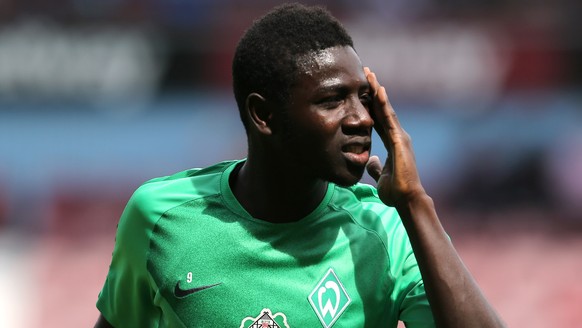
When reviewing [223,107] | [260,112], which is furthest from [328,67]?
[223,107]

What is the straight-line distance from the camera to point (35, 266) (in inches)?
432

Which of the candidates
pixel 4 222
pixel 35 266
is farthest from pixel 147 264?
pixel 4 222

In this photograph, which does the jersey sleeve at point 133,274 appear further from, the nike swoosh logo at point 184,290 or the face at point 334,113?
the face at point 334,113

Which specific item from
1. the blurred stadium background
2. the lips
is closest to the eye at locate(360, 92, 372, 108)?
the lips

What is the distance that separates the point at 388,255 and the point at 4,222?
Answer: 966cm

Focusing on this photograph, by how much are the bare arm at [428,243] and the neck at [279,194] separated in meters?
0.25

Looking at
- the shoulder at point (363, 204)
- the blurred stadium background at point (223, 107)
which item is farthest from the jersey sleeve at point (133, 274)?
the blurred stadium background at point (223, 107)

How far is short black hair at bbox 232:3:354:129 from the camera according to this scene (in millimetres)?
3066

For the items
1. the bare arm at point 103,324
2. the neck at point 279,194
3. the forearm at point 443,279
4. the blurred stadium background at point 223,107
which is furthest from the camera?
the blurred stadium background at point 223,107

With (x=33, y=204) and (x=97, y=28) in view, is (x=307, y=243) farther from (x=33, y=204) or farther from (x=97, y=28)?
(x=97, y=28)

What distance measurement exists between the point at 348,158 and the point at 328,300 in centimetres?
40

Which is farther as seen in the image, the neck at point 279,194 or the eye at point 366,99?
the neck at point 279,194

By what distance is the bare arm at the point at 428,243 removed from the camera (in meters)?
2.86

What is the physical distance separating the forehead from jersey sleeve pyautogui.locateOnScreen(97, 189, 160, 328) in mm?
655
